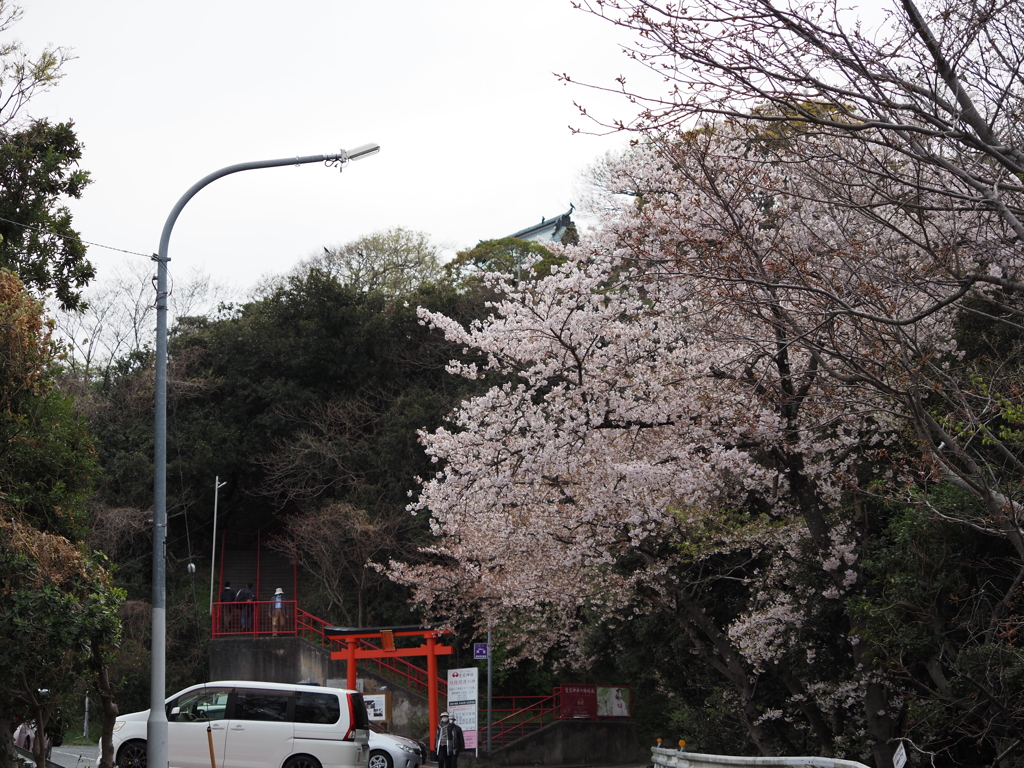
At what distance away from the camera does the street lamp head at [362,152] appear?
11148mm

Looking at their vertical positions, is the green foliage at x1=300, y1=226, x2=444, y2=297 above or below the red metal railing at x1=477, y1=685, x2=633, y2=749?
Result: above

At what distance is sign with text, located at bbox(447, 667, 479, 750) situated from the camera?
20547 millimetres

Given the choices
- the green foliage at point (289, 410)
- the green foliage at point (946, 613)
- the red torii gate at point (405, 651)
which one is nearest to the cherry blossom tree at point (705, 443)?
the green foliage at point (946, 613)

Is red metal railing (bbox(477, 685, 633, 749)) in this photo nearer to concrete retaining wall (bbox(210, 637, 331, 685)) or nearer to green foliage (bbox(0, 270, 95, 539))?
concrete retaining wall (bbox(210, 637, 331, 685))

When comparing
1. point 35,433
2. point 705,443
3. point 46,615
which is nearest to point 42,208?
point 35,433

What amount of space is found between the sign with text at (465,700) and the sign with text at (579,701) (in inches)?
180

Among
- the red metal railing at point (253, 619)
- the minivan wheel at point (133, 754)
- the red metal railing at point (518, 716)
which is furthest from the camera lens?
the red metal railing at point (253, 619)

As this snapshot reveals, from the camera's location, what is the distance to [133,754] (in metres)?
14.5

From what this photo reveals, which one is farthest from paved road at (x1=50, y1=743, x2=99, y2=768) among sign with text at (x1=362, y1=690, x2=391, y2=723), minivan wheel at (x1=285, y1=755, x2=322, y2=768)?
sign with text at (x1=362, y1=690, x2=391, y2=723)

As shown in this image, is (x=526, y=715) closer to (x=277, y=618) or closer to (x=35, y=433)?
(x=277, y=618)

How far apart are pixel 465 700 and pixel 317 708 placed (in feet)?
20.7

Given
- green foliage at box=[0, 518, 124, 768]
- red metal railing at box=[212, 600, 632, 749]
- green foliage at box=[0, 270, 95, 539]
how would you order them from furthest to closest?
1. red metal railing at box=[212, 600, 632, 749]
2. green foliage at box=[0, 270, 95, 539]
3. green foliage at box=[0, 518, 124, 768]

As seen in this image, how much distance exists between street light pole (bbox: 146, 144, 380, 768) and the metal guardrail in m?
5.94

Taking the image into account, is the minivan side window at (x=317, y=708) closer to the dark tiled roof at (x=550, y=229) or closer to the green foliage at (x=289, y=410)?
the green foliage at (x=289, y=410)
